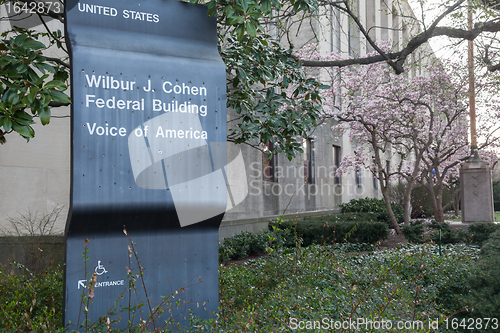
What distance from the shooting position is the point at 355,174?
25.9 metres

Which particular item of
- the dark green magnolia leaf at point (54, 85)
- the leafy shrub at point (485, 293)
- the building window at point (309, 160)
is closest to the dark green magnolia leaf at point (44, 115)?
the dark green magnolia leaf at point (54, 85)

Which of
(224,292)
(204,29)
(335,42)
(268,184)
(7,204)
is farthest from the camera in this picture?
(335,42)

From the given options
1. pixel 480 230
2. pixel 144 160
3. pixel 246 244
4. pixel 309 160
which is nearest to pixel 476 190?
pixel 480 230

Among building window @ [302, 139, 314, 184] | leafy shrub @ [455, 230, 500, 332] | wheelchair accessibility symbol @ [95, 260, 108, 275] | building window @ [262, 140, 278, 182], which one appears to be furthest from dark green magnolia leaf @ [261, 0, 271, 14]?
building window @ [302, 139, 314, 184]

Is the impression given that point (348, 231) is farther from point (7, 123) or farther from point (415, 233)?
point (7, 123)

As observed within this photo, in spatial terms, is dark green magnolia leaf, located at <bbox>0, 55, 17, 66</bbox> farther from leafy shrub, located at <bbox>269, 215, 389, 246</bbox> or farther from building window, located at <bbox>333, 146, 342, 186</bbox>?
building window, located at <bbox>333, 146, 342, 186</bbox>

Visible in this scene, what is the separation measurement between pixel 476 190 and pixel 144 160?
31.7 feet

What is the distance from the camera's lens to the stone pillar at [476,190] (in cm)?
1077

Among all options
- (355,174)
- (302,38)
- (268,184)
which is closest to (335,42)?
(302,38)

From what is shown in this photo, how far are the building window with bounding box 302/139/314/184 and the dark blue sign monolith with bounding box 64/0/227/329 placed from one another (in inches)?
593

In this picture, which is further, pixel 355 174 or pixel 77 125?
pixel 355 174

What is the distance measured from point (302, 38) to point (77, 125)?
690 inches

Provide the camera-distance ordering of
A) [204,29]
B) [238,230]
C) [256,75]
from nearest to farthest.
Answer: [204,29] < [256,75] < [238,230]

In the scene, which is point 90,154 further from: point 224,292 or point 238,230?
point 238,230
